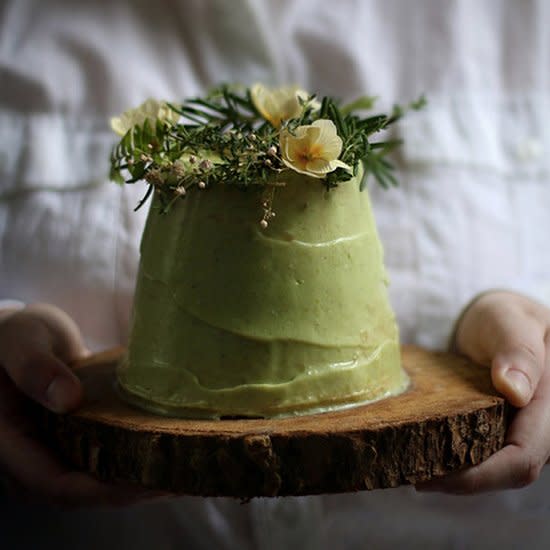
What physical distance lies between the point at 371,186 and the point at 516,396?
0.51 meters

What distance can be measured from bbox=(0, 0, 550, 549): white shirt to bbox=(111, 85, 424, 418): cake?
37cm

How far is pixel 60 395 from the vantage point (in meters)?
0.66

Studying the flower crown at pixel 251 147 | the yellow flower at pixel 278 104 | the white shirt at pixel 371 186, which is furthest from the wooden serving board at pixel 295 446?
the white shirt at pixel 371 186

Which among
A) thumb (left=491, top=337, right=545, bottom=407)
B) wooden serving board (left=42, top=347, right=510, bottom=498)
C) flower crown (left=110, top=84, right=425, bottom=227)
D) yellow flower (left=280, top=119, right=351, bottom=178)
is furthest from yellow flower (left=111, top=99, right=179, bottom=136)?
thumb (left=491, top=337, right=545, bottom=407)

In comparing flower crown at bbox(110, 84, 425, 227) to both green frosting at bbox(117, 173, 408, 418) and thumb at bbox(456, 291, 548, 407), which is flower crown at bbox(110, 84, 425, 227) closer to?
green frosting at bbox(117, 173, 408, 418)

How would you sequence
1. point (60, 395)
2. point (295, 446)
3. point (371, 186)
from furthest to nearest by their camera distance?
point (371, 186) → point (60, 395) → point (295, 446)

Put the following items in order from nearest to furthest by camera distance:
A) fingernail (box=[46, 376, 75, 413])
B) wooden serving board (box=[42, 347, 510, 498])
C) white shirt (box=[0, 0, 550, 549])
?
1. wooden serving board (box=[42, 347, 510, 498])
2. fingernail (box=[46, 376, 75, 413])
3. white shirt (box=[0, 0, 550, 549])

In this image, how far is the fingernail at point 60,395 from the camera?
66cm

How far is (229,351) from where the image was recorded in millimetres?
622

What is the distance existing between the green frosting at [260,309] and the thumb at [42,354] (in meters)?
0.07

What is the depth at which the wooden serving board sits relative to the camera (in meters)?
0.56

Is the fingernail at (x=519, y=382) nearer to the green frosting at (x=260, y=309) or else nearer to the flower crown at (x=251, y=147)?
the green frosting at (x=260, y=309)

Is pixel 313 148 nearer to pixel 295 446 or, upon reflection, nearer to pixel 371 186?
pixel 295 446

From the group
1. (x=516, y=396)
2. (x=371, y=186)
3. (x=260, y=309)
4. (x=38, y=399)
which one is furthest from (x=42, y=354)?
(x=371, y=186)
